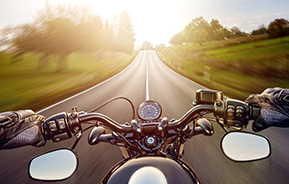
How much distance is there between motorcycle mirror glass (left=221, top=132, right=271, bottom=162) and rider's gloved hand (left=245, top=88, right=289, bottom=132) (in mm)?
109

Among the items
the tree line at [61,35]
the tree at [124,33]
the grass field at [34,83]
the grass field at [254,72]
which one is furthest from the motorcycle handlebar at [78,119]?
the tree at [124,33]

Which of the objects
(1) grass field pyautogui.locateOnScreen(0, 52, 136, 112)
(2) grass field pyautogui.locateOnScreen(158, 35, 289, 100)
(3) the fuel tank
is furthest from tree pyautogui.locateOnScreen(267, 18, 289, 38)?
(3) the fuel tank

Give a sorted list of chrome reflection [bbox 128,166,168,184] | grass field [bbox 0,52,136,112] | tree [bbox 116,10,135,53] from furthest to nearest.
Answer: tree [bbox 116,10,135,53] → grass field [bbox 0,52,136,112] → chrome reflection [bbox 128,166,168,184]

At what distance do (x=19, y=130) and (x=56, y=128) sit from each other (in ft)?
0.69

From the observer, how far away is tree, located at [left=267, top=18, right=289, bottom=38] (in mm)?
19072

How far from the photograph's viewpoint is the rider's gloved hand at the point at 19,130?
1083 millimetres

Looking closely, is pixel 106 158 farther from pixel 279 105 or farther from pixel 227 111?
pixel 279 105

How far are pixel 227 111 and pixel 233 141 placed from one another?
0.65ft

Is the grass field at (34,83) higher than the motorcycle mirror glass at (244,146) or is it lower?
lower

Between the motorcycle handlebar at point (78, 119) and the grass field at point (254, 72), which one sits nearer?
the motorcycle handlebar at point (78, 119)

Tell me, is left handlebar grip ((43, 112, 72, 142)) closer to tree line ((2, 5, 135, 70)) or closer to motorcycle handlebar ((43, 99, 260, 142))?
motorcycle handlebar ((43, 99, 260, 142))

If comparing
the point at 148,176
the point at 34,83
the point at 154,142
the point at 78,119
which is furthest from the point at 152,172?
the point at 34,83

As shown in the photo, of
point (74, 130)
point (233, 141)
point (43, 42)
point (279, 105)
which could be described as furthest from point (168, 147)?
point (43, 42)

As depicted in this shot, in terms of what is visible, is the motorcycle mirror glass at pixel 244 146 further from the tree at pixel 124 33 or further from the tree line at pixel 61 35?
the tree at pixel 124 33
